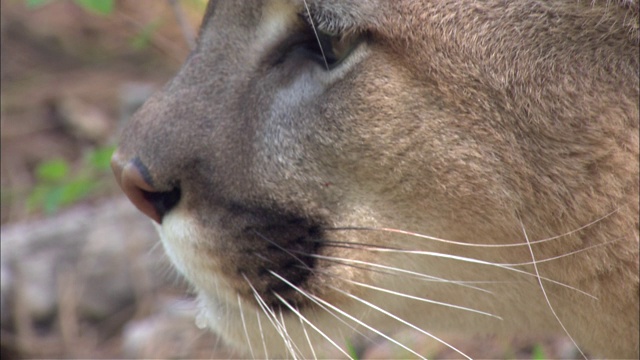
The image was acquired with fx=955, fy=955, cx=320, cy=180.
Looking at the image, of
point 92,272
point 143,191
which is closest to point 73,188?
point 92,272

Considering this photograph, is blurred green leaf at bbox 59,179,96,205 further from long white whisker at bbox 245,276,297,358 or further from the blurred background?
long white whisker at bbox 245,276,297,358

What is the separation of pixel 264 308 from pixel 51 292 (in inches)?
77.8

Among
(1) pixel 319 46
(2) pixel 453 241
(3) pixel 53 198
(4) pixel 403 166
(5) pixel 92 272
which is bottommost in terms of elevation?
(5) pixel 92 272

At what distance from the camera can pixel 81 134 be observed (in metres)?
5.79

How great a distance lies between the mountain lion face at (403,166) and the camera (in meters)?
2.14

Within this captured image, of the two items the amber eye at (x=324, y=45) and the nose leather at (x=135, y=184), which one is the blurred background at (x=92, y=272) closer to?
the nose leather at (x=135, y=184)

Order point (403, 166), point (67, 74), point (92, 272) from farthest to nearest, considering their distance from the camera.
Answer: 1. point (67, 74)
2. point (92, 272)
3. point (403, 166)

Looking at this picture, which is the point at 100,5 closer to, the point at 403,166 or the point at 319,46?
the point at 319,46

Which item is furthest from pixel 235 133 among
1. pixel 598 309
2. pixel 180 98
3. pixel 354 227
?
pixel 598 309

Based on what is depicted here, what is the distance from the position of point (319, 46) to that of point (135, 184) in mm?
565

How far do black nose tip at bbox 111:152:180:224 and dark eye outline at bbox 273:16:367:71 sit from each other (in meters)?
0.42

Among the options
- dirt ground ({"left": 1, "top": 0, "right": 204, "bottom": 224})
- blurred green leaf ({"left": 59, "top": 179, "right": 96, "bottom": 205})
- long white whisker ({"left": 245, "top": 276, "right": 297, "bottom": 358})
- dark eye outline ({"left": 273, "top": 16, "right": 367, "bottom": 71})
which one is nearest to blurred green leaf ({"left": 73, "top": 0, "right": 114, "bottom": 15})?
blurred green leaf ({"left": 59, "top": 179, "right": 96, "bottom": 205})

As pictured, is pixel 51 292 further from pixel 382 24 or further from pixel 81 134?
pixel 382 24

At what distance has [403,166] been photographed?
2199mm
